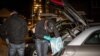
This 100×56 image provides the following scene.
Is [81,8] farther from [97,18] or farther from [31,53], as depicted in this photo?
[31,53]

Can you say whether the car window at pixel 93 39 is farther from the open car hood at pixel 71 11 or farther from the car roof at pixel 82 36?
the open car hood at pixel 71 11

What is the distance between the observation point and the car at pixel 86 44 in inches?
340

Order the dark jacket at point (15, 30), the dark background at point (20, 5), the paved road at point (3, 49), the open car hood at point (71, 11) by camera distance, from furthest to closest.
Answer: the dark background at point (20, 5) < the paved road at point (3, 49) < the dark jacket at point (15, 30) < the open car hood at point (71, 11)

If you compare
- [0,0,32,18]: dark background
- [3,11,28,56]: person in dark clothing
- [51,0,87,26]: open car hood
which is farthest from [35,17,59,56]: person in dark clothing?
[0,0,32,18]: dark background

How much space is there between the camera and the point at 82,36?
890cm

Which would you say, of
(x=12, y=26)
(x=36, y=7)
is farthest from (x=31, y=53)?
(x=36, y=7)

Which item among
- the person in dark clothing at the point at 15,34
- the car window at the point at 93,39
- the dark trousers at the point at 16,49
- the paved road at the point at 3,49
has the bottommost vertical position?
the paved road at the point at 3,49

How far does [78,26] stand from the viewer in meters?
9.93

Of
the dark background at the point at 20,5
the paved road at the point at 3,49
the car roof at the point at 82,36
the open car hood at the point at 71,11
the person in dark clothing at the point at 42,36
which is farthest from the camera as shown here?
the dark background at the point at 20,5

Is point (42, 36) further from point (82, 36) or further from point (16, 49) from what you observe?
point (82, 36)

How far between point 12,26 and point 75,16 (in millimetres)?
2064

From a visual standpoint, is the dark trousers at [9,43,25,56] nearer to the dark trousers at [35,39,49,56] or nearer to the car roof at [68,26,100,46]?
the dark trousers at [35,39,49,56]

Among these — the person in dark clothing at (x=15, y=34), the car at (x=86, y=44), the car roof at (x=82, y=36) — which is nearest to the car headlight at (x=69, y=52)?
the car at (x=86, y=44)

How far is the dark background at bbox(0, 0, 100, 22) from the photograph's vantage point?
24.3 metres
